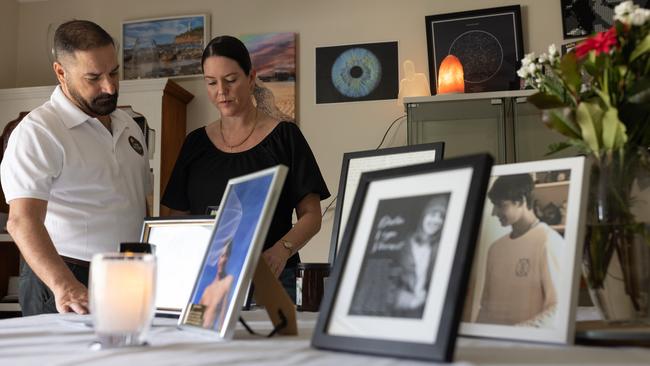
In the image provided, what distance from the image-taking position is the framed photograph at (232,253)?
795 mm

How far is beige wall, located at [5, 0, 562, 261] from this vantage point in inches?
134

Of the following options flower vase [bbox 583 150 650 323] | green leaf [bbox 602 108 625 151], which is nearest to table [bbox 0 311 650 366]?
flower vase [bbox 583 150 650 323]

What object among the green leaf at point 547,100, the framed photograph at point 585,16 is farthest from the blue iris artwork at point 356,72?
the green leaf at point 547,100

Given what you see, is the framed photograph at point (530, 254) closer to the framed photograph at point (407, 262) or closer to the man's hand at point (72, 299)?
the framed photograph at point (407, 262)

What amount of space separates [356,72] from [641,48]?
8.82 ft

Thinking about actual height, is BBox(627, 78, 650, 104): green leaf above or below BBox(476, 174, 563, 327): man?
above

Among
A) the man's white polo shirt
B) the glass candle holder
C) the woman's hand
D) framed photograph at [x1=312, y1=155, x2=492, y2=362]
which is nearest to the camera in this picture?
framed photograph at [x1=312, y1=155, x2=492, y2=362]

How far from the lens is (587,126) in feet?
2.90

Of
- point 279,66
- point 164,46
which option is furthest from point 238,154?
point 164,46

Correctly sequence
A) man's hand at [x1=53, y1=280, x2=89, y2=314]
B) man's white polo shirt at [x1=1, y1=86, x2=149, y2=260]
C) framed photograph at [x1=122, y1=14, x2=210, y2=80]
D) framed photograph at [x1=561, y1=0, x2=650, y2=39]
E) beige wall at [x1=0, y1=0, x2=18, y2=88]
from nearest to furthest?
1. man's hand at [x1=53, y1=280, x2=89, y2=314]
2. man's white polo shirt at [x1=1, y1=86, x2=149, y2=260]
3. framed photograph at [x1=561, y1=0, x2=650, y2=39]
4. framed photograph at [x1=122, y1=14, x2=210, y2=80]
5. beige wall at [x1=0, y1=0, x2=18, y2=88]

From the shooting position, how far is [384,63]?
347 centimetres

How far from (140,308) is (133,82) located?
2880mm

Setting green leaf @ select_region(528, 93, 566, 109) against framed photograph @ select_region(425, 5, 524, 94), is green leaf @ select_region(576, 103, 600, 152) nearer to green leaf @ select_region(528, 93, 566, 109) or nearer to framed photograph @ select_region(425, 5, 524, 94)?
green leaf @ select_region(528, 93, 566, 109)

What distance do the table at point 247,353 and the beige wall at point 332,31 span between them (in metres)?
2.59
